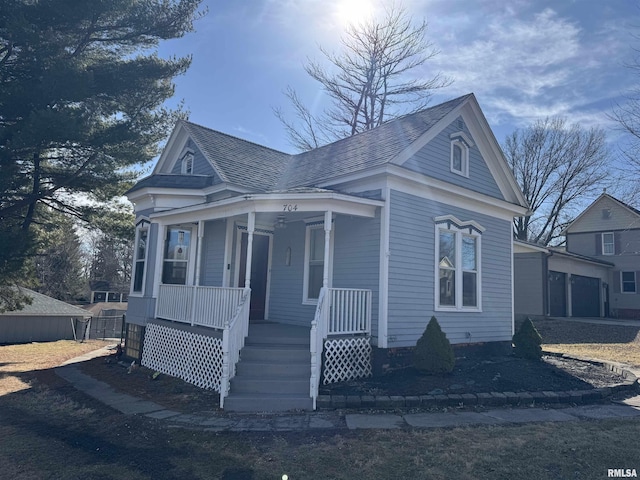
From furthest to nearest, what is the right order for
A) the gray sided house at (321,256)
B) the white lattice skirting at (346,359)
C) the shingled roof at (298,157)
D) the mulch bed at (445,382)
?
the shingled roof at (298,157) < the gray sided house at (321,256) < the white lattice skirting at (346,359) < the mulch bed at (445,382)

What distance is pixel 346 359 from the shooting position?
7.98 meters

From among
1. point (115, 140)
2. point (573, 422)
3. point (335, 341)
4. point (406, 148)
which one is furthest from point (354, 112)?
point (573, 422)

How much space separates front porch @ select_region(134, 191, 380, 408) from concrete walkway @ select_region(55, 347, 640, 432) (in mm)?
480

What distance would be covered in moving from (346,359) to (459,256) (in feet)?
13.4

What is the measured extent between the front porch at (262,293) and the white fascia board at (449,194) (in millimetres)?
890

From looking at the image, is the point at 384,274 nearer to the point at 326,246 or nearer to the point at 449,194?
the point at 326,246

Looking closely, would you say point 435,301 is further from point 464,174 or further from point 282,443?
point 282,443

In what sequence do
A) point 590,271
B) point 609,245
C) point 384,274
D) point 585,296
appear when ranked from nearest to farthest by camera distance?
point 384,274 → point 585,296 → point 590,271 → point 609,245

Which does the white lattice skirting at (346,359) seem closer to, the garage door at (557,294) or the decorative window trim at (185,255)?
the decorative window trim at (185,255)

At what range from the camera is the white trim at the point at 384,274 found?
841cm

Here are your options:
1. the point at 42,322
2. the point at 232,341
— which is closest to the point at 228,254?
the point at 232,341

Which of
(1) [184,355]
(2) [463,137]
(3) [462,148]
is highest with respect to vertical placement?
(2) [463,137]

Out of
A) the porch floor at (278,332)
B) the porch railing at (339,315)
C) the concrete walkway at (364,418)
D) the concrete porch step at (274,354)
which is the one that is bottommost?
the concrete walkway at (364,418)

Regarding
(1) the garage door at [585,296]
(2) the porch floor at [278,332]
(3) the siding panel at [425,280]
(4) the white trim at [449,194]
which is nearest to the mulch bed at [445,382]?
(3) the siding panel at [425,280]
